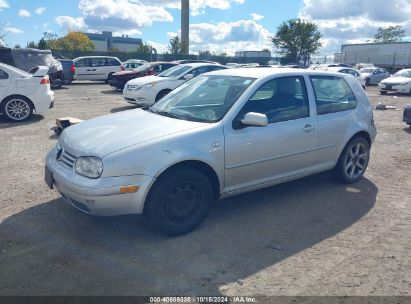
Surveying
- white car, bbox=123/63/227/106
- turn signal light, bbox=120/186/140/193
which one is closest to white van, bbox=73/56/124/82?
white car, bbox=123/63/227/106

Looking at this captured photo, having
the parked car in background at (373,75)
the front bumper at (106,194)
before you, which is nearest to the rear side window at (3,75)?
the front bumper at (106,194)

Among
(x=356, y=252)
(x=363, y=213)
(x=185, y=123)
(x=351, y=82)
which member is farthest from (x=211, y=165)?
(x=351, y=82)

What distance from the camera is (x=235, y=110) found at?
153 inches

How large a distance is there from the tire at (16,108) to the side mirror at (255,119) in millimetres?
7740

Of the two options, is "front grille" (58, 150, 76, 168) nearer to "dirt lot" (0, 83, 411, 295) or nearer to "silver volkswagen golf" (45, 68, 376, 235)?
"silver volkswagen golf" (45, 68, 376, 235)

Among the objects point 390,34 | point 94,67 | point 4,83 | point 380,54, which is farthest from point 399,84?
point 390,34

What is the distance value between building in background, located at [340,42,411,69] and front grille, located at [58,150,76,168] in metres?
46.6

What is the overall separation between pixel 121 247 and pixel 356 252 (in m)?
2.23

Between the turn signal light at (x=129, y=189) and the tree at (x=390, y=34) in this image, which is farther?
the tree at (x=390, y=34)

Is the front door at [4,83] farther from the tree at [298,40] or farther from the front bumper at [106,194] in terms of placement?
the tree at [298,40]

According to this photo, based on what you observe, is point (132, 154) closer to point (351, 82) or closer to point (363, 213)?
point (363, 213)

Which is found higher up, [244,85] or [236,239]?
[244,85]

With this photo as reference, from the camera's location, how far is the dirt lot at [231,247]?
116 inches

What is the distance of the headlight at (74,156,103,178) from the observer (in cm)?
331
